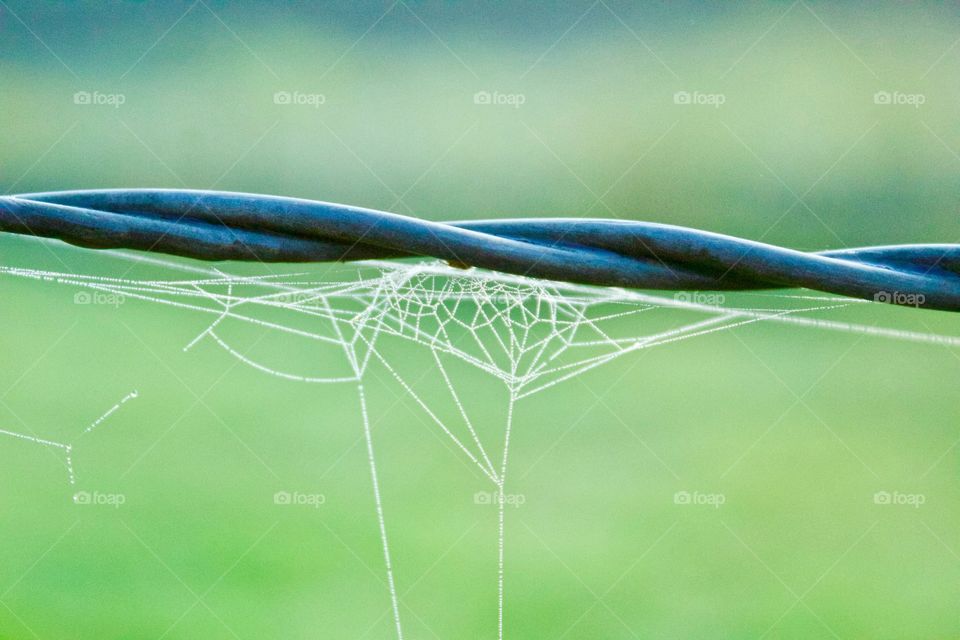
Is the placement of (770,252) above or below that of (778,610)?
above

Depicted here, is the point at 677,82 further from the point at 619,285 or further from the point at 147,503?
the point at 619,285

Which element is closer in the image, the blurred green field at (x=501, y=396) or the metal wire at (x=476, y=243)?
the metal wire at (x=476, y=243)

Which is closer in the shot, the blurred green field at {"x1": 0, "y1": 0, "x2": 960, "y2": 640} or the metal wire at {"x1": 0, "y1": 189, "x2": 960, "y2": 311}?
the metal wire at {"x1": 0, "y1": 189, "x2": 960, "y2": 311}

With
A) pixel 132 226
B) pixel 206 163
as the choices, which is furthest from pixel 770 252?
pixel 206 163
